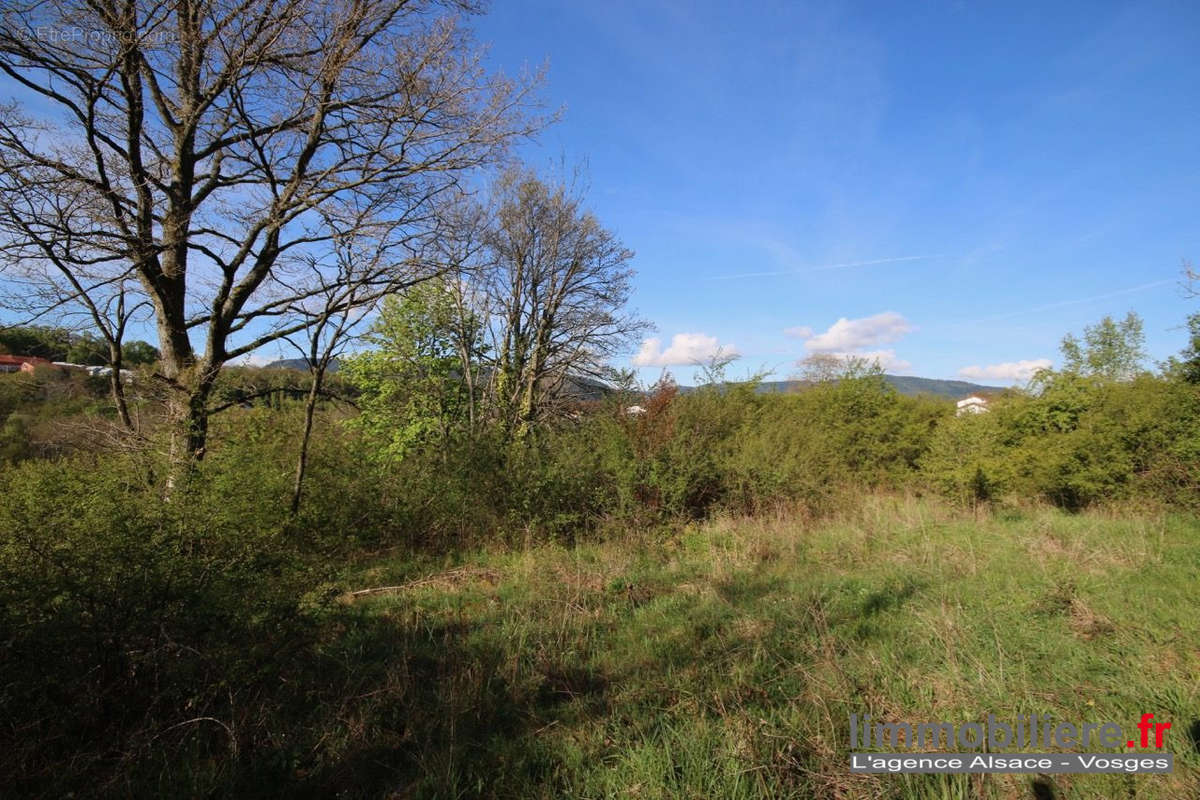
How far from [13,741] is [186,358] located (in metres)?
5.40

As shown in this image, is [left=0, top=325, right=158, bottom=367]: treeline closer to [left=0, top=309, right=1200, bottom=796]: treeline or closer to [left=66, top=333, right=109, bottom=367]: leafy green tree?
[left=66, top=333, right=109, bottom=367]: leafy green tree

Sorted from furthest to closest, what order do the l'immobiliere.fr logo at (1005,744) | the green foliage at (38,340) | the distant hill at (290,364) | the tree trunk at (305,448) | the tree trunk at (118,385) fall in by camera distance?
the distant hill at (290,364)
the tree trunk at (305,448)
the tree trunk at (118,385)
the green foliage at (38,340)
the l'immobiliere.fr logo at (1005,744)

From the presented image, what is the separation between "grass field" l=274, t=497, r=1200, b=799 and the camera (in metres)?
2.47

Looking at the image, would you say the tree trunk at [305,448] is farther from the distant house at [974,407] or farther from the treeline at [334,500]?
the distant house at [974,407]

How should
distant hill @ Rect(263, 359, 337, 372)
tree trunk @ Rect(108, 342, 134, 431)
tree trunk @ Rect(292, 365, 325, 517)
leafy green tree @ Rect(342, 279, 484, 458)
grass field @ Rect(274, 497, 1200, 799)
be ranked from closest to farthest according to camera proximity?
grass field @ Rect(274, 497, 1200, 799), tree trunk @ Rect(108, 342, 134, 431), tree trunk @ Rect(292, 365, 325, 517), distant hill @ Rect(263, 359, 337, 372), leafy green tree @ Rect(342, 279, 484, 458)

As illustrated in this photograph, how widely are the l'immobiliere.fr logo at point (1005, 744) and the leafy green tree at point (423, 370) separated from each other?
28.4 feet

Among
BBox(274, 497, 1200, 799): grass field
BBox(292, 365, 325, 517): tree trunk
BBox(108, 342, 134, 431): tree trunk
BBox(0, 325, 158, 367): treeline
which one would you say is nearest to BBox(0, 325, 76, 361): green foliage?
BBox(0, 325, 158, 367): treeline

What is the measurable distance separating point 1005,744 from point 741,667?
145cm

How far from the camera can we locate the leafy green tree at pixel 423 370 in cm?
1197

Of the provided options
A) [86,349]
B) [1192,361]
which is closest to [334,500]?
[86,349]

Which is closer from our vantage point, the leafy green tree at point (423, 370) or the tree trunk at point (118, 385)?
the tree trunk at point (118, 385)

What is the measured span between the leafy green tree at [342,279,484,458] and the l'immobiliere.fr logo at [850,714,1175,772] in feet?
28.4

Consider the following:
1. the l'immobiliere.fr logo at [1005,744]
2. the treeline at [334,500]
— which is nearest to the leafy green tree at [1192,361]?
the treeline at [334,500]

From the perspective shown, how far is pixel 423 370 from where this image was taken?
1462cm
